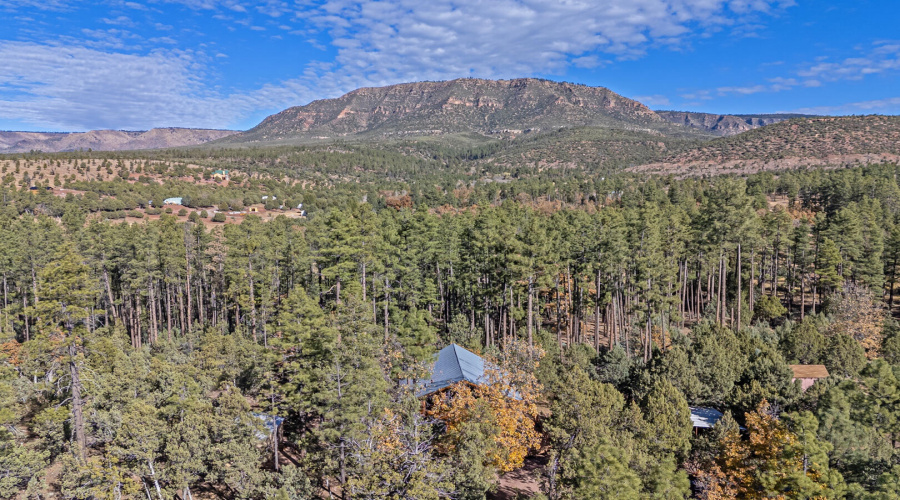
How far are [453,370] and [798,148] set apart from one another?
15032 centimetres

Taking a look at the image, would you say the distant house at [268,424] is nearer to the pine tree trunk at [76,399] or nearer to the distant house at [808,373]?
the pine tree trunk at [76,399]

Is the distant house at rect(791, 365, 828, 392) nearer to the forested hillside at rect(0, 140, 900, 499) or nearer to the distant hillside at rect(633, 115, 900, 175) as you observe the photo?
the forested hillside at rect(0, 140, 900, 499)

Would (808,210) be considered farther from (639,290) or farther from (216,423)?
(216,423)

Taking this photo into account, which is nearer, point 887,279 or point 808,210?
point 887,279

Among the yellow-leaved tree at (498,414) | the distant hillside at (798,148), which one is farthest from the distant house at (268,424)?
the distant hillside at (798,148)

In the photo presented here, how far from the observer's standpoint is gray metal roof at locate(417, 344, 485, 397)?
78.5ft

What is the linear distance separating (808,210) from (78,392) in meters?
102

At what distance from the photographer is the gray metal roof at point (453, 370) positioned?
942 inches

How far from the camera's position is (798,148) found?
132375 mm

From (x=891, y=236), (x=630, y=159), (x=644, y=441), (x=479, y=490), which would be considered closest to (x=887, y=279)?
(x=891, y=236)

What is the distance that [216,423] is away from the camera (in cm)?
1831

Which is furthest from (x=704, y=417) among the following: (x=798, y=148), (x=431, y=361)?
(x=798, y=148)

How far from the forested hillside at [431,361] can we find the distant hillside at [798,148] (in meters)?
77.0

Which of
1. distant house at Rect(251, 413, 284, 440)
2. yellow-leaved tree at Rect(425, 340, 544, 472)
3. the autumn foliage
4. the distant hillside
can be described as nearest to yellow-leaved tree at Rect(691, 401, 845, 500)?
the autumn foliage
